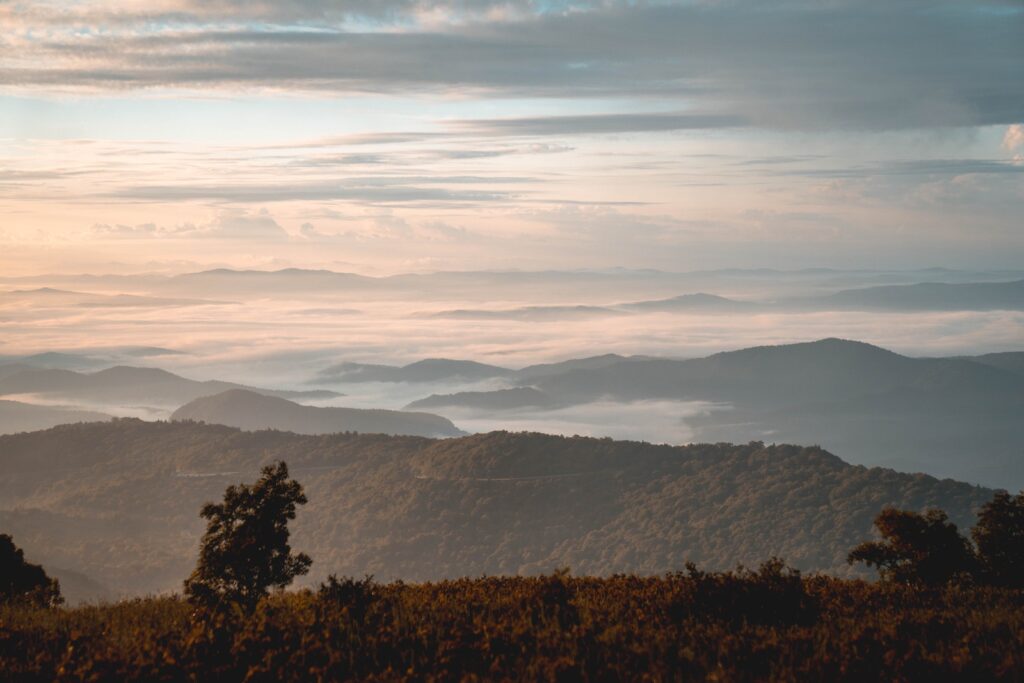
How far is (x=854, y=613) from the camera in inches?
556

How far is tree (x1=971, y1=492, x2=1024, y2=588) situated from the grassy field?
14621 mm

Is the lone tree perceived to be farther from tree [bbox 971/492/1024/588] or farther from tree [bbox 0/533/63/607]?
tree [bbox 971/492/1024/588]

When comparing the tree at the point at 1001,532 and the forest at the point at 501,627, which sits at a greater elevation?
the forest at the point at 501,627

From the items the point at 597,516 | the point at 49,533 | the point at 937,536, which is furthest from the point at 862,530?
the point at 937,536

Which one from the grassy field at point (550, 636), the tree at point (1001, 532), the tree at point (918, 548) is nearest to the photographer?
the grassy field at point (550, 636)

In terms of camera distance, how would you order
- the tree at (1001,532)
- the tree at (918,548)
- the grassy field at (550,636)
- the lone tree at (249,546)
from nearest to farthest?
the grassy field at (550,636)
the lone tree at (249,546)
the tree at (918,548)
the tree at (1001,532)

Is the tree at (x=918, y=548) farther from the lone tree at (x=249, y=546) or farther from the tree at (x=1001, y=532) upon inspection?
the lone tree at (x=249, y=546)

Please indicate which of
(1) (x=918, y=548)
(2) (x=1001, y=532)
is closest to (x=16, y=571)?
(1) (x=918, y=548)

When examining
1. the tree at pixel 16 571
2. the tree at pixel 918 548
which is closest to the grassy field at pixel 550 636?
the tree at pixel 918 548

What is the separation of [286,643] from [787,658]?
5.38m

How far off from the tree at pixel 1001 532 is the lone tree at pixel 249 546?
719 inches

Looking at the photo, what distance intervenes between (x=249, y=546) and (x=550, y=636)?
6587mm

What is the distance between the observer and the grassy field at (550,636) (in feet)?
36.3

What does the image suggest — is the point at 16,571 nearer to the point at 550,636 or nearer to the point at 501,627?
the point at 501,627
